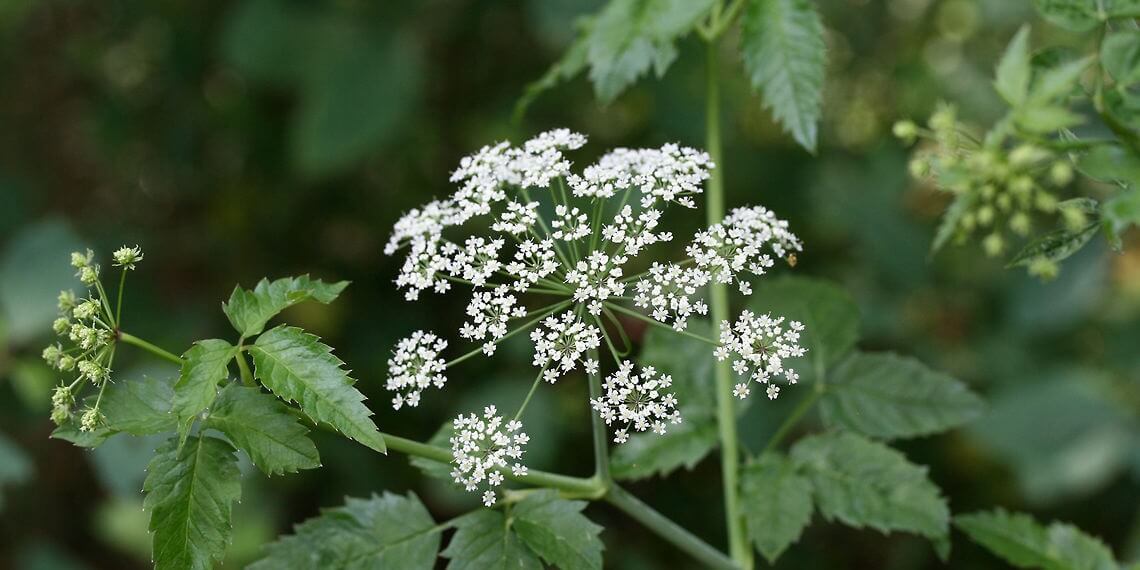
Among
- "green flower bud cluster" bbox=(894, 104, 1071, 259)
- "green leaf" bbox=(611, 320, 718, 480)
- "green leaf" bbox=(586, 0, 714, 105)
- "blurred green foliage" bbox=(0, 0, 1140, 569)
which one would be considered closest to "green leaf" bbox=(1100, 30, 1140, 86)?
"green flower bud cluster" bbox=(894, 104, 1071, 259)

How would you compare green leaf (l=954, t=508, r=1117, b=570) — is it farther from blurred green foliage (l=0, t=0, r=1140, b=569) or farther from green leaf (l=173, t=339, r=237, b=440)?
green leaf (l=173, t=339, r=237, b=440)

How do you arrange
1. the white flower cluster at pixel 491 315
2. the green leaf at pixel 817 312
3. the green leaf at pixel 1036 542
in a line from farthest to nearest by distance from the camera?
the green leaf at pixel 817 312, the green leaf at pixel 1036 542, the white flower cluster at pixel 491 315

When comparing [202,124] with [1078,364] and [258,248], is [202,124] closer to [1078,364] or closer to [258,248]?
[258,248]

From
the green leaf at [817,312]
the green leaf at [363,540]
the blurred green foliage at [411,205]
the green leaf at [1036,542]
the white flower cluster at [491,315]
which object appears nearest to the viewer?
the white flower cluster at [491,315]

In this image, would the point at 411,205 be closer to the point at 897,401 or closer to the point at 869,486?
the point at 897,401

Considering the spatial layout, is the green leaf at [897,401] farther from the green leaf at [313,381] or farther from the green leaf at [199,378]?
the green leaf at [199,378]

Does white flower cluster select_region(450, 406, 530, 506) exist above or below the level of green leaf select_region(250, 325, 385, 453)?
below

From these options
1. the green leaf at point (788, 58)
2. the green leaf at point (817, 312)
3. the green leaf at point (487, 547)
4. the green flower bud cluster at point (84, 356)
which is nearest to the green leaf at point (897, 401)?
the green leaf at point (817, 312)
